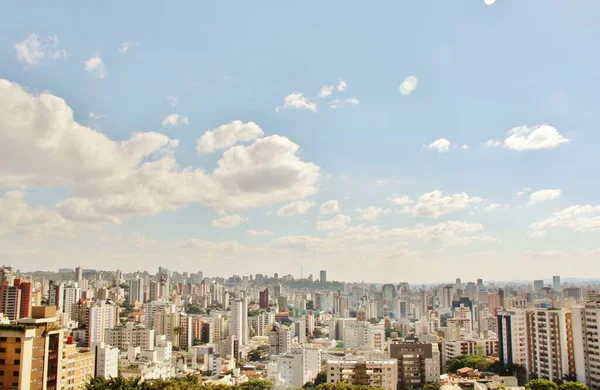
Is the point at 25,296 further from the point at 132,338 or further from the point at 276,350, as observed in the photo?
the point at 276,350

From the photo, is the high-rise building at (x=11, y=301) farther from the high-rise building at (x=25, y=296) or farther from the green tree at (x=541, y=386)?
the green tree at (x=541, y=386)

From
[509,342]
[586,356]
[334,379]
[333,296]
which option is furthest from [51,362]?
[333,296]

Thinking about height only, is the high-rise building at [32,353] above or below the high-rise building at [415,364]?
above

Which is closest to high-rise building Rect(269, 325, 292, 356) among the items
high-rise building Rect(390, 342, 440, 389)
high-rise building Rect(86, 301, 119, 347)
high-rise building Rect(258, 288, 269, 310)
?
high-rise building Rect(86, 301, 119, 347)

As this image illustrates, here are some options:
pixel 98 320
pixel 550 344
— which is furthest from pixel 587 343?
pixel 98 320

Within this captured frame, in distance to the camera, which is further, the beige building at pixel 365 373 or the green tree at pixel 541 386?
the beige building at pixel 365 373

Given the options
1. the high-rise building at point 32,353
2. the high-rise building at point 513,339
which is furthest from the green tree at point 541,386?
the high-rise building at point 32,353

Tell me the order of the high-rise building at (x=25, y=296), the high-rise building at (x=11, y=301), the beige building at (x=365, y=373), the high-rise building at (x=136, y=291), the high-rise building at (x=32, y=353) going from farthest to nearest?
the high-rise building at (x=136, y=291)
the high-rise building at (x=25, y=296)
the high-rise building at (x=11, y=301)
the beige building at (x=365, y=373)
the high-rise building at (x=32, y=353)
